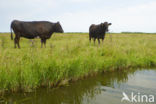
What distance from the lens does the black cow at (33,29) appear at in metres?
11.5

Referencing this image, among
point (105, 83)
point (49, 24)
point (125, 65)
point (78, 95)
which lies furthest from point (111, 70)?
point (49, 24)

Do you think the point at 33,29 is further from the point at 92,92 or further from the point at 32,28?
the point at 92,92

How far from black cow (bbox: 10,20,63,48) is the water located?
8165 mm

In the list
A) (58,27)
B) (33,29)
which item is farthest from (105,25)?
(33,29)

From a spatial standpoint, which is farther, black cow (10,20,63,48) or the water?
black cow (10,20,63,48)

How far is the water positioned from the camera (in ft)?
10.9

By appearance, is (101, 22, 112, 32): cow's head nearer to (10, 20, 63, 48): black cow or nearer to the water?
(10, 20, 63, 48): black cow

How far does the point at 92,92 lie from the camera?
12.5ft

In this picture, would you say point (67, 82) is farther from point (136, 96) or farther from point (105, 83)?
point (136, 96)

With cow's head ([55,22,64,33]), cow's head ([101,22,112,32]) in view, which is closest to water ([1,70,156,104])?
cow's head ([101,22,112,32])

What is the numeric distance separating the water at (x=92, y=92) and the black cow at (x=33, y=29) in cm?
816

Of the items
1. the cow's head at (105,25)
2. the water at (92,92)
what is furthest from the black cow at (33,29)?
the water at (92,92)

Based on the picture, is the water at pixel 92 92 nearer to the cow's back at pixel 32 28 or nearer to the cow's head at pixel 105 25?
the cow's head at pixel 105 25

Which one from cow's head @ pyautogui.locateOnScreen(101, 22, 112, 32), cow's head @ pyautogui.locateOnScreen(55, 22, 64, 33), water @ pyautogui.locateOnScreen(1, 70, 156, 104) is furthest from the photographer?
cow's head @ pyautogui.locateOnScreen(55, 22, 64, 33)
